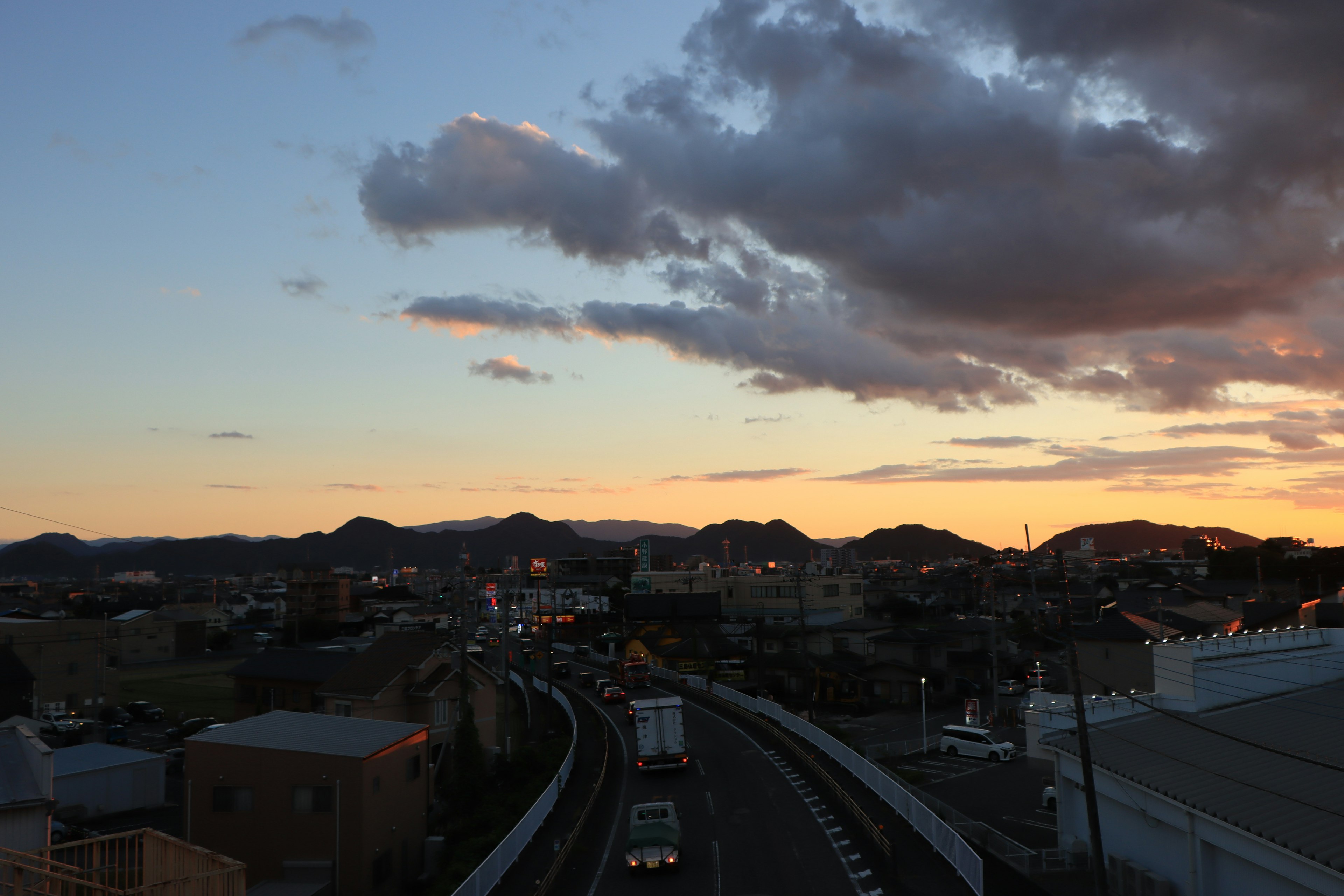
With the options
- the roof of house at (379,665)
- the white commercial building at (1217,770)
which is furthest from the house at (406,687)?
the white commercial building at (1217,770)

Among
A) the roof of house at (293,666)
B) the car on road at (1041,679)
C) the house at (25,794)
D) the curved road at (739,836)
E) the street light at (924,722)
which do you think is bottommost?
the car on road at (1041,679)

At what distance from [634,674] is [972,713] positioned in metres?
30.8

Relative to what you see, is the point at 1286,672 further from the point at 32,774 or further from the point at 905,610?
the point at 905,610

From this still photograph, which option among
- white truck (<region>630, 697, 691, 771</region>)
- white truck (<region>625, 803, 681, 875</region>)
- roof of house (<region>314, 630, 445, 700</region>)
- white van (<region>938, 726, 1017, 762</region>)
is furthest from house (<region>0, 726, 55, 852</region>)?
white van (<region>938, 726, 1017, 762</region>)

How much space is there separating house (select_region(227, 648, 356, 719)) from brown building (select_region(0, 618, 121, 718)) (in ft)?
44.3

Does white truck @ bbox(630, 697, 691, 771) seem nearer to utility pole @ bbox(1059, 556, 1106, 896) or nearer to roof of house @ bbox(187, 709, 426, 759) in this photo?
roof of house @ bbox(187, 709, 426, 759)

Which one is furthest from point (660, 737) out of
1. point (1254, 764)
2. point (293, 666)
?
point (293, 666)

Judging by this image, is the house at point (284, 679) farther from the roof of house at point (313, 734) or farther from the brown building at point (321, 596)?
the brown building at point (321, 596)

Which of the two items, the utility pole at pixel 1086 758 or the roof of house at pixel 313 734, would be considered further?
the roof of house at pixel 313 734

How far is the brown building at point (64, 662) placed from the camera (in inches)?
2440

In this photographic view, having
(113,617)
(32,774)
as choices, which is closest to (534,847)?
(32,774)

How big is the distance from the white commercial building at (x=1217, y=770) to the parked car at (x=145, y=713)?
63465mm

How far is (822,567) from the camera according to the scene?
17438 cm

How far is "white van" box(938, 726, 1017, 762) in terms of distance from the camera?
42.5 metres
